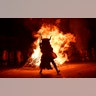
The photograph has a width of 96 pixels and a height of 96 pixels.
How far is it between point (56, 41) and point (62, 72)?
0.32 meters

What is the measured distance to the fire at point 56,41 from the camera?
227cm

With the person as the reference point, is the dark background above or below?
above

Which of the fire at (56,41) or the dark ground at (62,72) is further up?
the fire at (56,41)

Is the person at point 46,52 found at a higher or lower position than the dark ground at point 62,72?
higher

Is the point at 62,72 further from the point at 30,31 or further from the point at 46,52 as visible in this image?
the point at 30,31

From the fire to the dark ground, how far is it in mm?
89

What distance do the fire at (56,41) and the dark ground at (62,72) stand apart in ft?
0.29

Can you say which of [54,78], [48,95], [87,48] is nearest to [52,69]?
[54,78]

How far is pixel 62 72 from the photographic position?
224 cm

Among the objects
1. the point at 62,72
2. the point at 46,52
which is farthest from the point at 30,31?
the point at 62,72

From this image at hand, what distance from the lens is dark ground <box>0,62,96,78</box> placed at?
224 cm

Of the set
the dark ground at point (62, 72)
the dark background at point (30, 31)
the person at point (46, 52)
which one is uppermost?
the dark background at point (30, 31)

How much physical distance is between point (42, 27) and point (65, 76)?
545 mm

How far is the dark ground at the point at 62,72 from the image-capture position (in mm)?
2238
